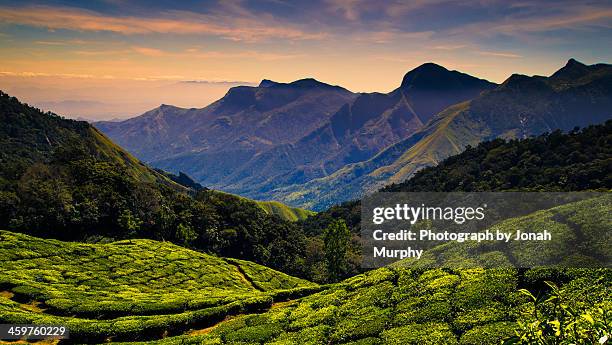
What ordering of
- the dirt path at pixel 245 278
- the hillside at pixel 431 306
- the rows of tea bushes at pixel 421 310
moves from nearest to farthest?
the rows of tea bushes at pixel 421 310 → the hillside at pixel 431 306 → the dirt path at pixel 245 278

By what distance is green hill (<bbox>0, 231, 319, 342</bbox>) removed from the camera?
4172cm

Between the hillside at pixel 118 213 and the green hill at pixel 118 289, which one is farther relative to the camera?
the hillside at pixel 118 213

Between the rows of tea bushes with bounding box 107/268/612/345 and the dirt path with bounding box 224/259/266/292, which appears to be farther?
the dirt path with bounding box 224/259/266/292

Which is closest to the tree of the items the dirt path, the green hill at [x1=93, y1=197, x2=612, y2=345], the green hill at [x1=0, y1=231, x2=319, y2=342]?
the green hill at [x1=0, y1=231, x2=319, y2=342]

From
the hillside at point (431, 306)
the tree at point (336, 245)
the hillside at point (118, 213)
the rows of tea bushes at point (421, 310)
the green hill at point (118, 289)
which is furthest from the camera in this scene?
the tree at point (336, 245)

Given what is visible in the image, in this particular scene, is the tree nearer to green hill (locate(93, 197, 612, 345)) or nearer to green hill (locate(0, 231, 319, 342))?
green hill (locate(0, 231, 319, 342))

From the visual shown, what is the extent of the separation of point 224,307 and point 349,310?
16.8 meters

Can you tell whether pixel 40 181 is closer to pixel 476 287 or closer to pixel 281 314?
pixel 281 314

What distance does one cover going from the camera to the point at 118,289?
57.1 meters

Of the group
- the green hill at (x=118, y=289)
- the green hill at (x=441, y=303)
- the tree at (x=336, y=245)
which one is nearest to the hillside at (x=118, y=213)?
the green hill at (x=118, y=289)

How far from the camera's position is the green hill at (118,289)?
41.7 meters

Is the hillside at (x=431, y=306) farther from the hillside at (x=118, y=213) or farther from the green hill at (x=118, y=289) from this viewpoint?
the hillside at (x=118, y=213)

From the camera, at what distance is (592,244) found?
35281 millimetres

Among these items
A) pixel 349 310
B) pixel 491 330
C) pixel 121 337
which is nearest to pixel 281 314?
pixel 349 310
